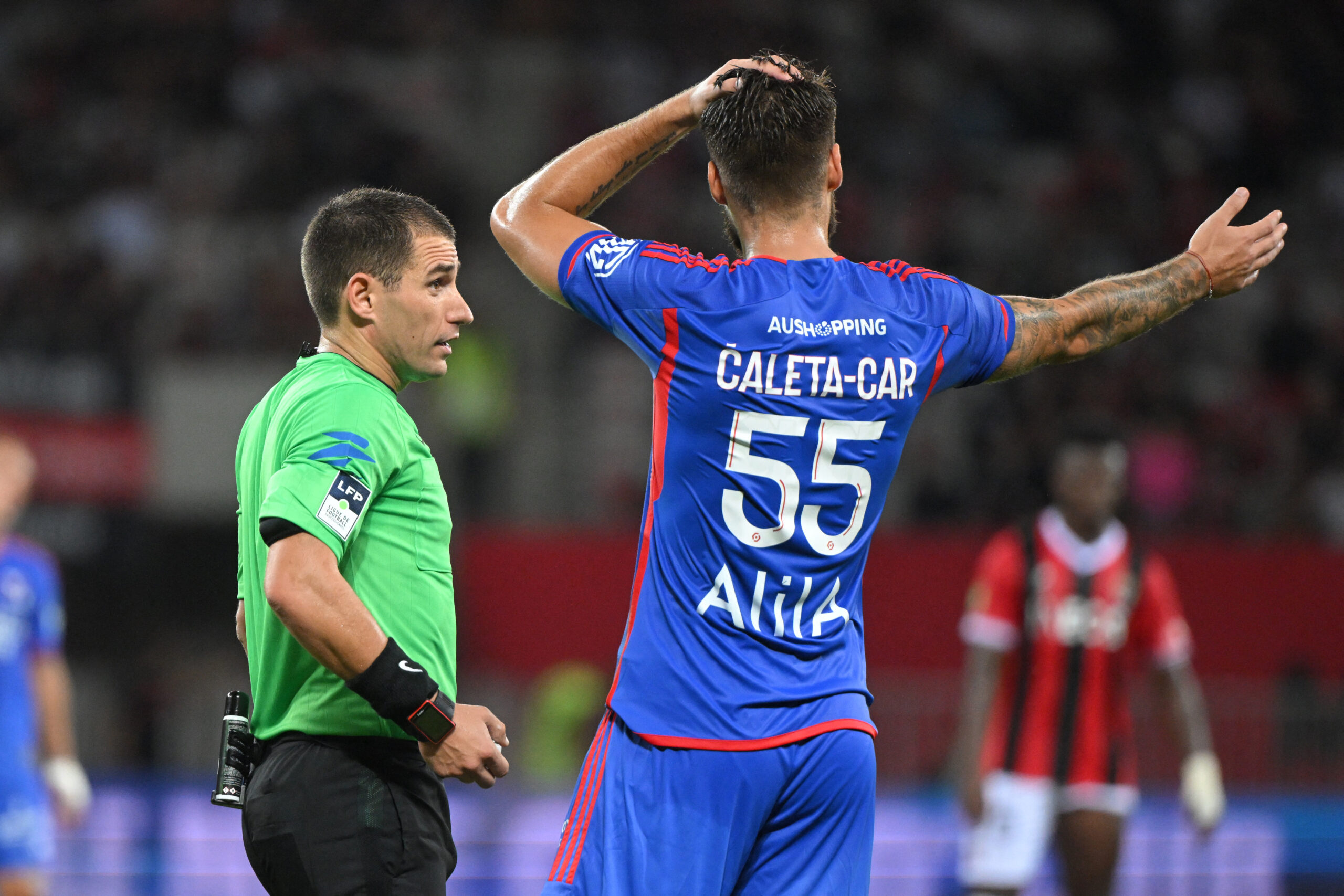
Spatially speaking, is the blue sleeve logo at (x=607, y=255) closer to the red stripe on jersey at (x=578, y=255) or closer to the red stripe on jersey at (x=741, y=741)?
the red stripe on jersey at (x=578, y=255)

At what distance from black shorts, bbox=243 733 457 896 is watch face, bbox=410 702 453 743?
0.98 ft

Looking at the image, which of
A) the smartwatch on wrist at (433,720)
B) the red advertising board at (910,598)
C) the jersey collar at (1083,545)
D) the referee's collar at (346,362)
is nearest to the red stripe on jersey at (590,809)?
the smartwatch on wrist at (433,720)

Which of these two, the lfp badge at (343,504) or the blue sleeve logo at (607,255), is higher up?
the blue sleeve logo at (607,255)

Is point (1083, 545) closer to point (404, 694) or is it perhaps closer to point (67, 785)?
point (404, 694)

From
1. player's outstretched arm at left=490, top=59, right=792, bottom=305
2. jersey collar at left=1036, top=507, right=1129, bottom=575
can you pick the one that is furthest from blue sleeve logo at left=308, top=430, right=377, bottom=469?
jersey collar at left=1036, top=507, right=1129, bottom=575

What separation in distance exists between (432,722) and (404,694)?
0.08 m

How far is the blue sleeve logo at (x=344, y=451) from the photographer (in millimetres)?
3088

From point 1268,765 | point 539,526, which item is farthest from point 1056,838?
point 539,526

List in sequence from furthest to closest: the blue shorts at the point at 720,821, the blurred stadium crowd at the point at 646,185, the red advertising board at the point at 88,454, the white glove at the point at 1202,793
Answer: the blurred stadium crowd at the point at 646,185
the red advertising board at the point at 88,454
the white glove at the point at 1202,793
the blue shorts at the point at 720,821

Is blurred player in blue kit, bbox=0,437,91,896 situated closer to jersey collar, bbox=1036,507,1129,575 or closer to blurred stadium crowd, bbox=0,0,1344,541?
blurred stadium crowd, bbox=0,0,1344,541

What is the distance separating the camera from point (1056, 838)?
709 cm

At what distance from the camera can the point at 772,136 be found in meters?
3.12

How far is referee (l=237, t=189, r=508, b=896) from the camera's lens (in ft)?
9.91

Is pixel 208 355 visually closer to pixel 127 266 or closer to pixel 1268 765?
pixel 127 266
